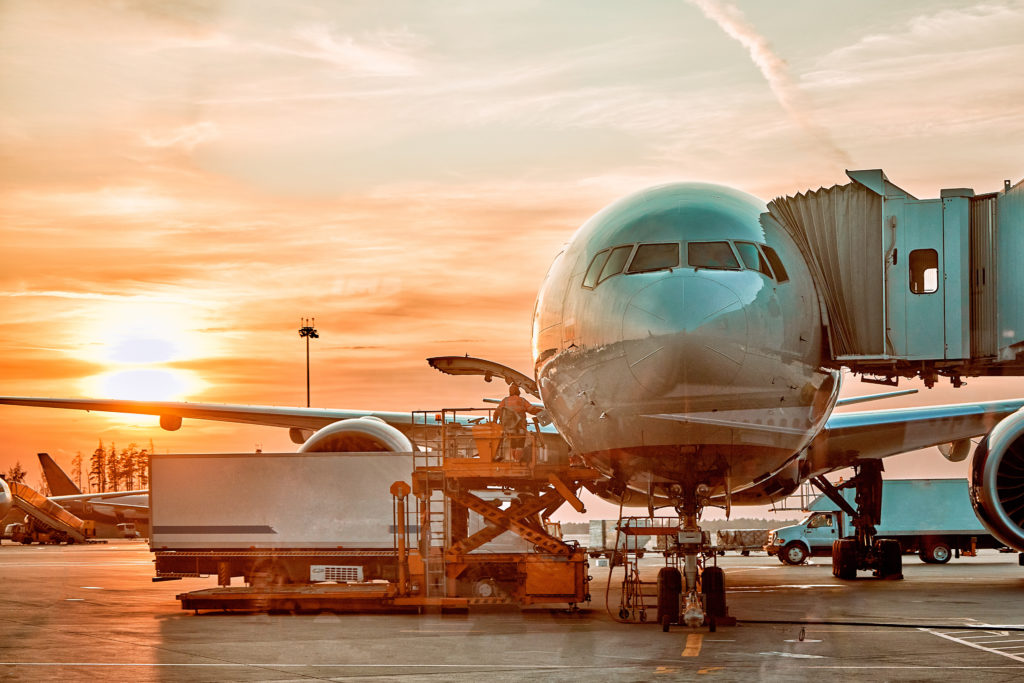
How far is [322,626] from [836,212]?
314 inches

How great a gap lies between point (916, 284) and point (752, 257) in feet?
6.91

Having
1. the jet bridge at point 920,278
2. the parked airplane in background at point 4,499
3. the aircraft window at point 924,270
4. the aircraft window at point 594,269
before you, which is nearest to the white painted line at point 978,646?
the jet bridge at point 920,278

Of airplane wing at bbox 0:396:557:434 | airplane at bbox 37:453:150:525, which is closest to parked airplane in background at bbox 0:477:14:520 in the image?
airplane wing at bbox 0:396:557:434

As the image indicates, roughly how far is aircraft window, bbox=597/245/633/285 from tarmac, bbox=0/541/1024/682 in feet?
12.3

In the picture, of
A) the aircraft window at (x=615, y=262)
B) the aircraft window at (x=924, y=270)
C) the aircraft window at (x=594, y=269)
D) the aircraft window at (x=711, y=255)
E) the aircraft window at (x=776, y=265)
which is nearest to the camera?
the aircraft window at (x=711, y=255)

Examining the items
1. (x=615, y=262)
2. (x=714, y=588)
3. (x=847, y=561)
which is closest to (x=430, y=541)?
(x=714, y=588)

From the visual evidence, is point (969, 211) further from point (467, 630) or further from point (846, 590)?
point (846, 590)

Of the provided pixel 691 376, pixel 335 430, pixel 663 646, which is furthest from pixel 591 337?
pixel 335 430

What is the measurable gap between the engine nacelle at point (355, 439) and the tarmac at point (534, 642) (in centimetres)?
352

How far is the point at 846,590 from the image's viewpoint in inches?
852

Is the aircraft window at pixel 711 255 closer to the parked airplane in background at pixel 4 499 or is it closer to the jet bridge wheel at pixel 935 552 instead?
the jet bridge wheel at pixel 935 552

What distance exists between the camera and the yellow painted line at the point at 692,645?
38.8 feet

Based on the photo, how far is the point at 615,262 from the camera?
42.8ft

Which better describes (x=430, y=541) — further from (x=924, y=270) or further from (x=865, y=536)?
(x=865, y=536)
